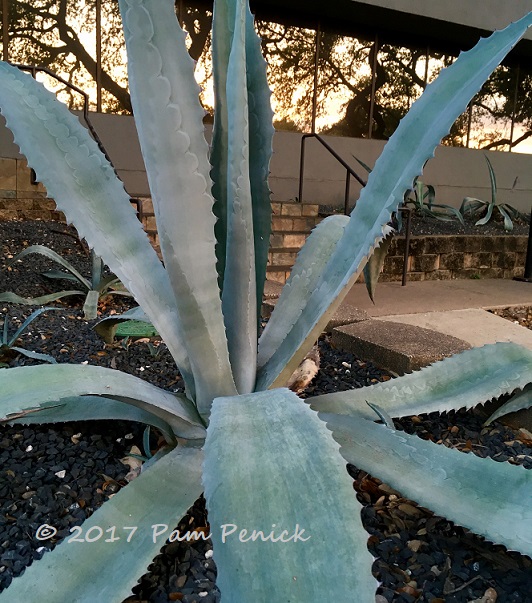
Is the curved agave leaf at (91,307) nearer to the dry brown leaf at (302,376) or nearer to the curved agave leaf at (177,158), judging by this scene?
the dry brown leaf at (302,376)

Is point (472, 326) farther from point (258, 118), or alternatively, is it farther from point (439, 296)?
point (439, 296)

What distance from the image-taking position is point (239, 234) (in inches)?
49.5

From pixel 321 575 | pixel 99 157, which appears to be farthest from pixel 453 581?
pixel 99 157


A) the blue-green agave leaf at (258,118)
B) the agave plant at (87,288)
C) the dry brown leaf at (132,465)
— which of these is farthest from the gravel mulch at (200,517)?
the agave plant at (87,288)

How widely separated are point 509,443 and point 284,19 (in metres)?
7.06

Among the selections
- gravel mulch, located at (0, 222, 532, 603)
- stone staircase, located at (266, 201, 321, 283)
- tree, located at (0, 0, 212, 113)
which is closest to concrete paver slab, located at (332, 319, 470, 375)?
gravel mulch, located at (0, 222, 532, 603)

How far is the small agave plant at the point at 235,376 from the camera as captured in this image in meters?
0.79

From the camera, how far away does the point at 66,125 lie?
1.29 meters

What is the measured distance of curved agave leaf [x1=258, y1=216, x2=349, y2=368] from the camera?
1501mm

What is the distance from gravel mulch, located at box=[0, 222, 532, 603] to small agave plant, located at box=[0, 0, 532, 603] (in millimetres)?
145

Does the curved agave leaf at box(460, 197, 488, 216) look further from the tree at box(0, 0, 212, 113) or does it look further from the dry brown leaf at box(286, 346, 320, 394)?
the dry brown leaf at box(286, 346, 320, 394)

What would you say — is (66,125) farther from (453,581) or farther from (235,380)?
(453,581)

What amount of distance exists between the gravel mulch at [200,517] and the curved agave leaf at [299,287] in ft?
1.22

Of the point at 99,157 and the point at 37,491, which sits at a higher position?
the point at 99,157
